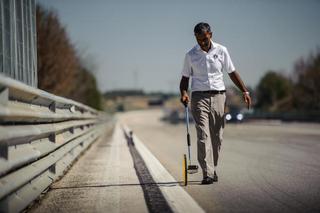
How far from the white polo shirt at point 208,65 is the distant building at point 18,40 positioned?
7.78 feet

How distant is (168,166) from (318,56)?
7903 cm

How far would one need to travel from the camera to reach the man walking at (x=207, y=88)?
23.5ft

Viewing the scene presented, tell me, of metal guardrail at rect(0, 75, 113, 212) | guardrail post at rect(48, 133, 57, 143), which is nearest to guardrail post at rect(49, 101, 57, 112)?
metal guardrail at rect(0, 75, 113, 212)

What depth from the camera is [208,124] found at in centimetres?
736

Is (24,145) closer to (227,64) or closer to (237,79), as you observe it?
(227,64)

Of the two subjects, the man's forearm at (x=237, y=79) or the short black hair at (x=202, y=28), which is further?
the man's forearm at (x=237, y=79)

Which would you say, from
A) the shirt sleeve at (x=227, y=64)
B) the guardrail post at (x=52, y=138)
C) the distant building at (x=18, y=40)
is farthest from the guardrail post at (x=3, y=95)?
the shirt sleeve at (x=227, y=64)

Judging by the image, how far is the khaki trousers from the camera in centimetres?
713

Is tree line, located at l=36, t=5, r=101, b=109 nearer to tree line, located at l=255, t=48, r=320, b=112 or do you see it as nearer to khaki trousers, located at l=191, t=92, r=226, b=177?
khaki trousers, located at l=191, t=92, r=226, b=177

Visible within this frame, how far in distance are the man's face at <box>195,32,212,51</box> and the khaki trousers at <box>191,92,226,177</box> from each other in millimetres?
643

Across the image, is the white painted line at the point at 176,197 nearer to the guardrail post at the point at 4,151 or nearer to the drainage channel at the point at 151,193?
the drainage channel at the point at 151,193

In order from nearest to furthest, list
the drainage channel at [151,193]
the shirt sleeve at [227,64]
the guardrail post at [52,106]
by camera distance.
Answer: the drainage channel at [151,193] → the shirt sleeve at [227,64] → the guardrail post at [52,106]

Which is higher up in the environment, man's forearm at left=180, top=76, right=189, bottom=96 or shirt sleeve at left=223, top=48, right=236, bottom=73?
shirt sleeve at left=223, top=48, right=236, bottom=73

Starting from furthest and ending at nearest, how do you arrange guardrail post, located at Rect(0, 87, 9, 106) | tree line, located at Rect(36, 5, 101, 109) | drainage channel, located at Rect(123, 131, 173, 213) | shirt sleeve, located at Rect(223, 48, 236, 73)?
tree line, located at Rect(36, 5, 101, 109)
shirt sleeve, located at Rect(223, 48, 236, 73)
drainage channel, located at Rect(123, 131, 173, 213)
guardrail post, located at Rect(0, 87, 9, 106)
